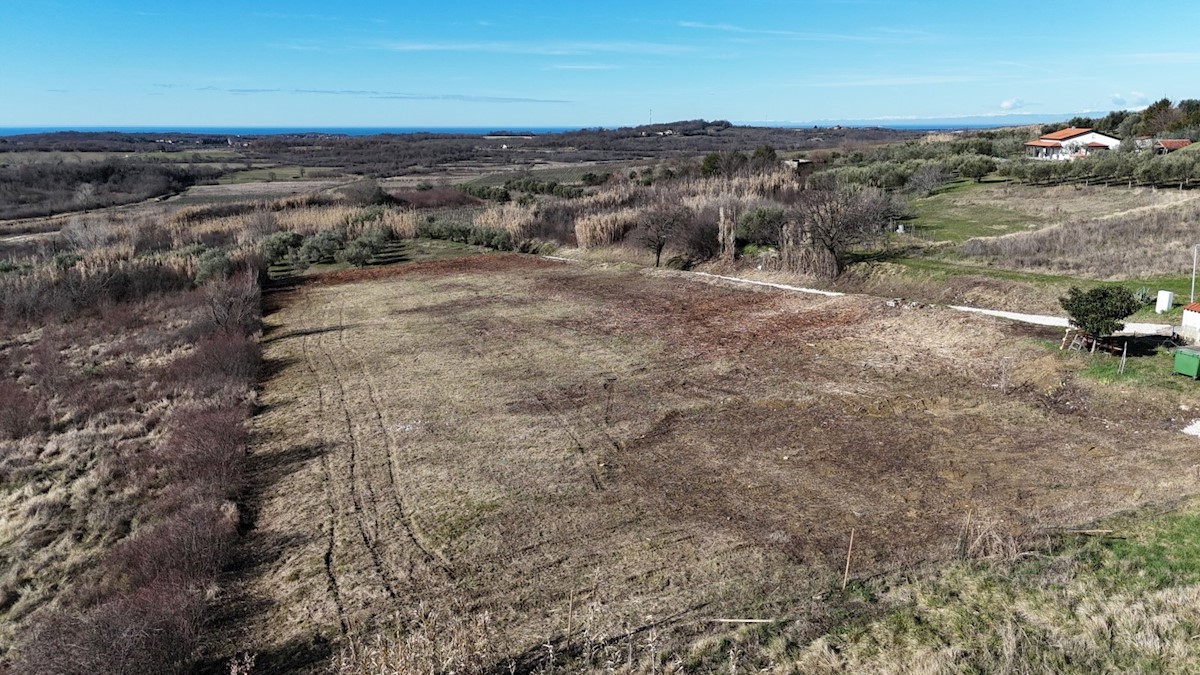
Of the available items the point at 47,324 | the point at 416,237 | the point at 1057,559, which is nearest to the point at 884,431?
the point at 1057,559

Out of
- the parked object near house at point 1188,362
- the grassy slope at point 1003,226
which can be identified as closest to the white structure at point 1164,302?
the grassy slope at point 1003,226

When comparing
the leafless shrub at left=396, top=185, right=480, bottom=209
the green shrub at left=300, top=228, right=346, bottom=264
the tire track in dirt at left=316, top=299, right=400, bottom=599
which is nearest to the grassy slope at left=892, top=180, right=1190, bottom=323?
the tire track in dirt at left=316, top=299, right=400, bottom=599

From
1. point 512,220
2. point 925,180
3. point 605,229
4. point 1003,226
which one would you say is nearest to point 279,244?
point 512,220

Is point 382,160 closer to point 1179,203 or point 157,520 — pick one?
point 1179,203

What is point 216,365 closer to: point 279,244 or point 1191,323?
point 279,244

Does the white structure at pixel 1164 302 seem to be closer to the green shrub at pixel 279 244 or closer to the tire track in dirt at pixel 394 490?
the tire track in dirt at pixel 394 490

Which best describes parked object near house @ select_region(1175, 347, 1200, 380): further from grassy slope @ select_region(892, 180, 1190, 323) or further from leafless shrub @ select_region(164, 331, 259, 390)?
leafless shrub @ select_region(164, 331, 259, 390)

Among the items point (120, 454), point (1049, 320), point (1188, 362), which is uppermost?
point (1188, 362)
